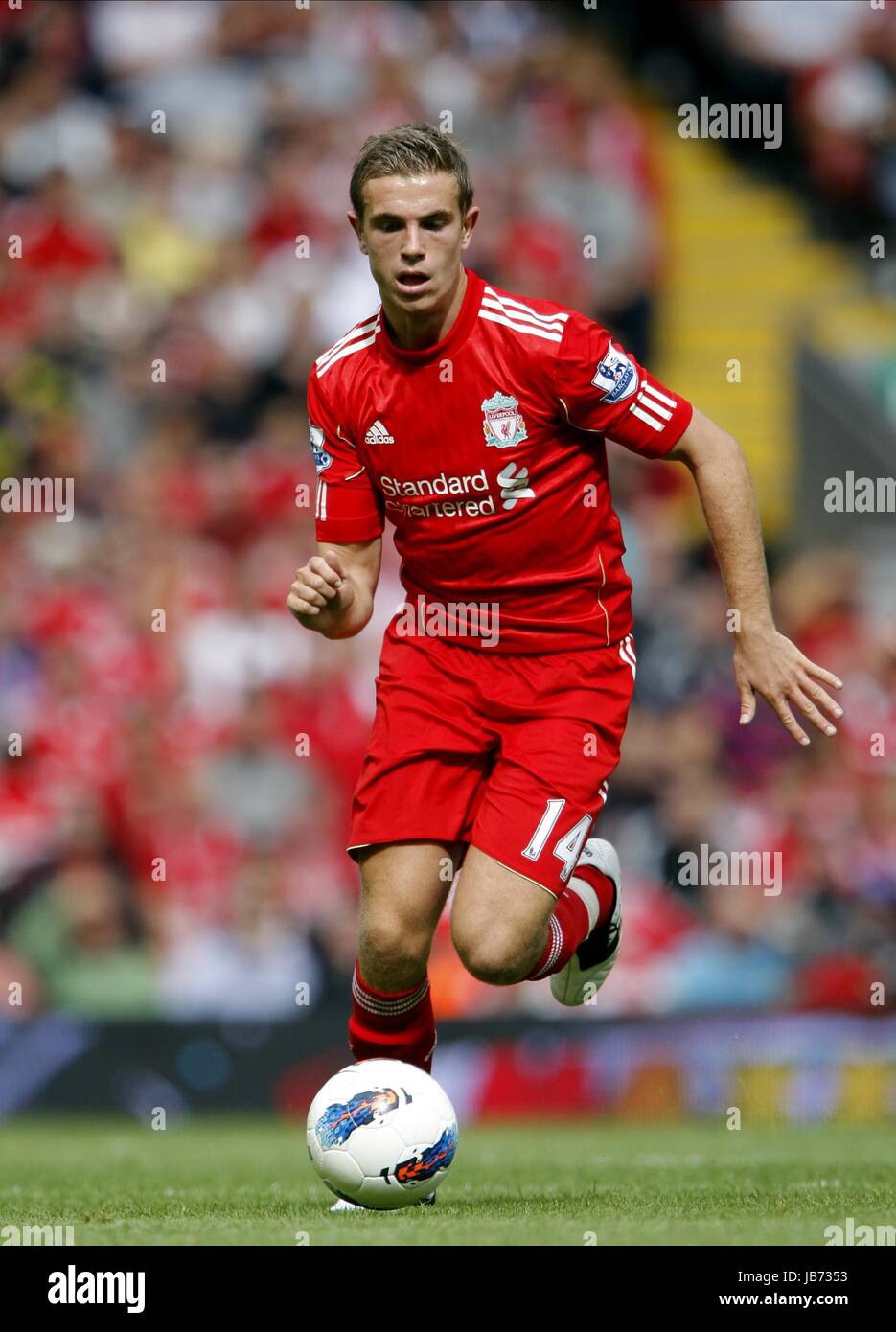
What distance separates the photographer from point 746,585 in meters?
5.50

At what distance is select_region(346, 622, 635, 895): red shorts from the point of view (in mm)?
5641

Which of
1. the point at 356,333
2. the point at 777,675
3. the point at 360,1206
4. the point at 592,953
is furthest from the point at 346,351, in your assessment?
the point at 360,1206

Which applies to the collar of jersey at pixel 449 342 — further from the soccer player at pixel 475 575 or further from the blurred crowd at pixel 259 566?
the blurred crowd at pixel 259 566

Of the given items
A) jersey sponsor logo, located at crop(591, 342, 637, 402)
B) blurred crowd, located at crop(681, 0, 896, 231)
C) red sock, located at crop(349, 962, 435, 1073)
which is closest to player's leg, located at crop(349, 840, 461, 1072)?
red sock, located at crop(349, 962, 435, 1073)

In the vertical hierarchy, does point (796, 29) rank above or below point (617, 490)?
above

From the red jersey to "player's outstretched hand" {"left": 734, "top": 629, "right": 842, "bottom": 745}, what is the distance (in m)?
0.57

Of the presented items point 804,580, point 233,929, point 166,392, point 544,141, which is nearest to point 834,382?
point 804,580

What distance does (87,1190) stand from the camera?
5969 mm

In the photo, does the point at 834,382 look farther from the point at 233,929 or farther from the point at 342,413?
the point at 342,413

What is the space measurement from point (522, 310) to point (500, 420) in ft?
1.08

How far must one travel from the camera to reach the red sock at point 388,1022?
5.73m

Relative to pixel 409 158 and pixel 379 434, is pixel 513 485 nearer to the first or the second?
pixel 379 434

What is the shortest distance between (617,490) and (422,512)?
693 cm

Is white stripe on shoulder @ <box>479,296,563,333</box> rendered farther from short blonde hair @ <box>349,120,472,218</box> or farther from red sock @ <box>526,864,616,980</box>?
red sock @ <box>526,864,616,980</box>
